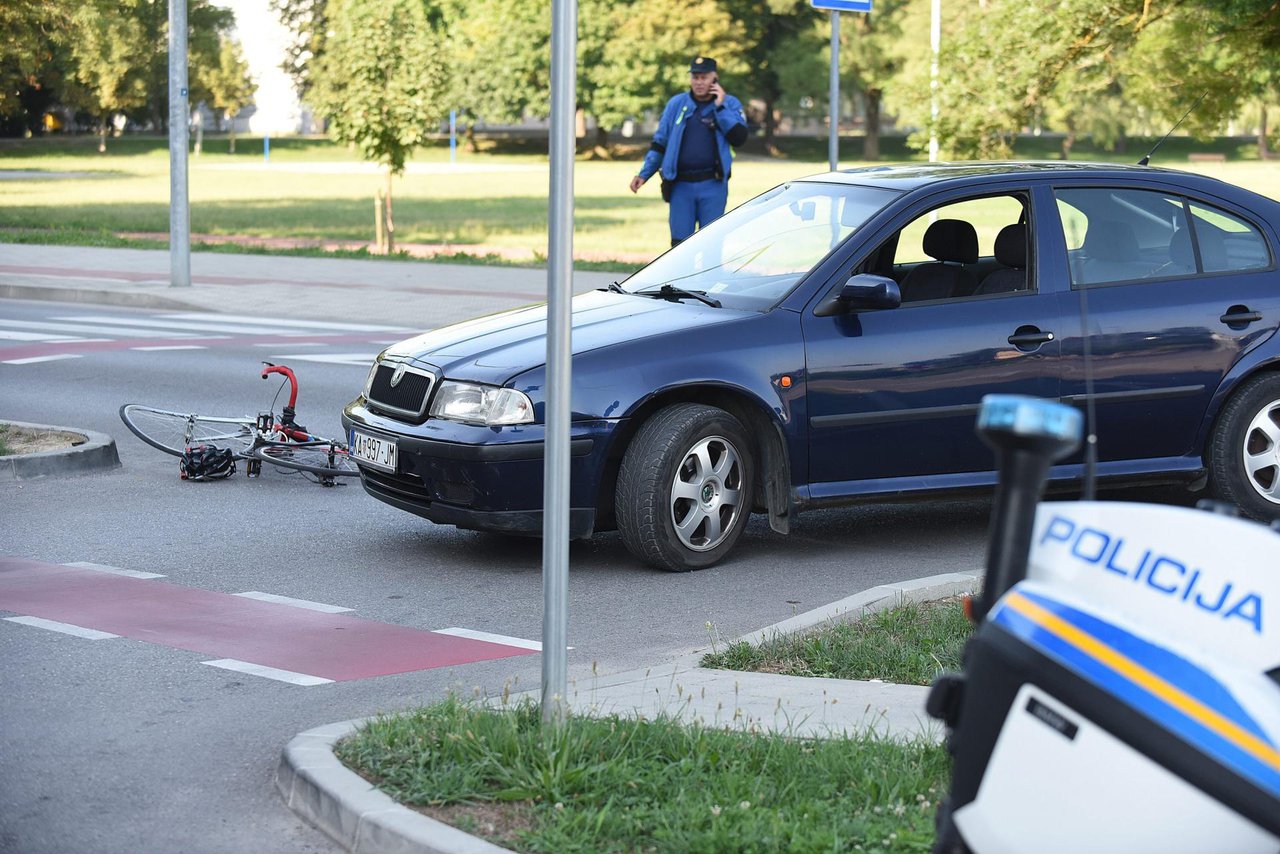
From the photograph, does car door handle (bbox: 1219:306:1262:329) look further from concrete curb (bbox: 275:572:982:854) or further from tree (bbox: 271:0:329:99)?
tree (bbox: 271:0:329:99)

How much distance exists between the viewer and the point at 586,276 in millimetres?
20734

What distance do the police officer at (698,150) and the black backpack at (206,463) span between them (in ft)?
16.7

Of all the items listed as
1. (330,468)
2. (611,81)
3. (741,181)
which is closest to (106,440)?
(330,468)

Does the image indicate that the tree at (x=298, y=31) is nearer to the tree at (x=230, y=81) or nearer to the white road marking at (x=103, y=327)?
the tree at (x=230, y=81)

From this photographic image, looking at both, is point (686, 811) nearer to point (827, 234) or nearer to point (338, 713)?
point (338, 713)

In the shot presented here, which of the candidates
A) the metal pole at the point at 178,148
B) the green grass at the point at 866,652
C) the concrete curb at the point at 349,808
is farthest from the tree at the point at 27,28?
the concrete curb at the point at 349,808

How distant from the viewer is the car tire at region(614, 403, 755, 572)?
6.94m

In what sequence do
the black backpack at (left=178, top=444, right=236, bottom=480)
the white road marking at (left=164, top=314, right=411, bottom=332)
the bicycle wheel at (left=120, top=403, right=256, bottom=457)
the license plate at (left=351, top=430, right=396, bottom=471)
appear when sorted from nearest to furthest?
the license plate at (left=351, top=430, right=396, bottom=471) → the black backpack at (left=178, top=444, right=236, bottom=480) → the bicycle wheel at (left=120, top=403, right=256, bottom=457) → the white road marking at (left=164, top=314, right=411, bottom=332)

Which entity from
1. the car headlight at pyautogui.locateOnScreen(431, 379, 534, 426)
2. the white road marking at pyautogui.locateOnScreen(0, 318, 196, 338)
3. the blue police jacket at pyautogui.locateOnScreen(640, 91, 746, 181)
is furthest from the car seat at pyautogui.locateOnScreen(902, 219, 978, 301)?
the white road marking at pyautogui.locateOnScreen(0, 318, 196, 338)

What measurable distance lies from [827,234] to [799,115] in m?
97.0

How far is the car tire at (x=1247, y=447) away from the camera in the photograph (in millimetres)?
7695

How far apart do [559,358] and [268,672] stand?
6.36ft

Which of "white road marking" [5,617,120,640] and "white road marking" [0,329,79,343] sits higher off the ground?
"white road marking" [0,329,79,343]

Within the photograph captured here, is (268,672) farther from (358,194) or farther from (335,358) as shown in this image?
(358,194)
